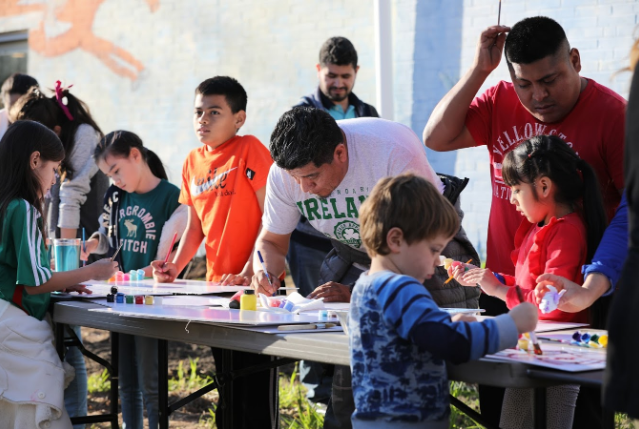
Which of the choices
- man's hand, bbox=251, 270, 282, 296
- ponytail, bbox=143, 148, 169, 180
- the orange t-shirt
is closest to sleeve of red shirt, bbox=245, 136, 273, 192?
the orange t-shirt

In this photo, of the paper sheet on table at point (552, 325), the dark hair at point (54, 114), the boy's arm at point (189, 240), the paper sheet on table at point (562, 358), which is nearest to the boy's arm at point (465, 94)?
the paper sheet on table at point (552, 325)

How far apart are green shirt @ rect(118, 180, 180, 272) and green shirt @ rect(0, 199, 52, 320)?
982 millimetres

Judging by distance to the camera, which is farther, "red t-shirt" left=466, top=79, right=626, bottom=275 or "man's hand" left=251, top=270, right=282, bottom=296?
"man's hand" left=251, top=270, right=282, bottom=296

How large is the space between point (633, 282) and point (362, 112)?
12.7 feet

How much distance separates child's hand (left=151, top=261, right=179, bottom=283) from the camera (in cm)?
404

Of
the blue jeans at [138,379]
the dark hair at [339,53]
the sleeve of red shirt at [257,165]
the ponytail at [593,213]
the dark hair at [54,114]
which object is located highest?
the dark hair at [339,53]

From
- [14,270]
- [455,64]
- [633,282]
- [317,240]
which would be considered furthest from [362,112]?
[633,282]

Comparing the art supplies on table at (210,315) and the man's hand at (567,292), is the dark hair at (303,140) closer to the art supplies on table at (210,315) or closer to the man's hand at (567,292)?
the art supplies on table at (210,315)

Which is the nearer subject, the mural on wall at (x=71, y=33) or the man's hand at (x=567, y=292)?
the man's hand at (x=567, y=292)

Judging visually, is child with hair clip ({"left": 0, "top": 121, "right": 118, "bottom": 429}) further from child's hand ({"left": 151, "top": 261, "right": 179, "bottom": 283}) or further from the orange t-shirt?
the orange t-shirt

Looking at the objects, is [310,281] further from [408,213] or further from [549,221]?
[408,213]

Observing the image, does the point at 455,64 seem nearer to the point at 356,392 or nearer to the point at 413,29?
the point at 413,29

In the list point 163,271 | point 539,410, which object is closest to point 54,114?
point 163,271

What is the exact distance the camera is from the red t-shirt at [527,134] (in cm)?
286
